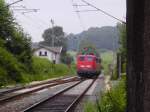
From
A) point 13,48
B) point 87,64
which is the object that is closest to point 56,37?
point 87,64

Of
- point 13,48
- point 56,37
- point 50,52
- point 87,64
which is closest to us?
point 13,48

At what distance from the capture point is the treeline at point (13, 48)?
4147 cm

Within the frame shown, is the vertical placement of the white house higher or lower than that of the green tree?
lower

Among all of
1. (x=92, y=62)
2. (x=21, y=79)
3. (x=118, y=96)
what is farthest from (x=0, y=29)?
(x=118, y=96)

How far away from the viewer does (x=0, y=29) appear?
45406mm

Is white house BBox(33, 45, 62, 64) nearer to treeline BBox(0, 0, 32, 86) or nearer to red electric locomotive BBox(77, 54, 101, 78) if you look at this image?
red electric locomotive BBox(77, 54, 101, 78)

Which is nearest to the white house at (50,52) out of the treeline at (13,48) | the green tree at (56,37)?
the green tree at (56,37)

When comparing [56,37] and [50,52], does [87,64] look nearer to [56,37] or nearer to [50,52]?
[50,52]

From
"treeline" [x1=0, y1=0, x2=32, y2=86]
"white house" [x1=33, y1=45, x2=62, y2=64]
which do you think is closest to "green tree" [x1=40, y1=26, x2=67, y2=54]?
"white house" [x1=33, y1=45, x2=62, y2=64]

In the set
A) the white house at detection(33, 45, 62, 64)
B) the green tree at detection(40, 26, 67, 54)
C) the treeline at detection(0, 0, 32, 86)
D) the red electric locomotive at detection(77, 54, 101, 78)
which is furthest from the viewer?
the green tree at detection(40, 26, 67, 54)

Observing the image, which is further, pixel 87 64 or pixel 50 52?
pixel 50 52

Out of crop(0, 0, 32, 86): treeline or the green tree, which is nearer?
crop(0, 0, 32, 86): treeline

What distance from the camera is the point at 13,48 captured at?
49156 millimetres

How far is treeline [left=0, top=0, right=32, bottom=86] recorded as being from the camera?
4147cm
